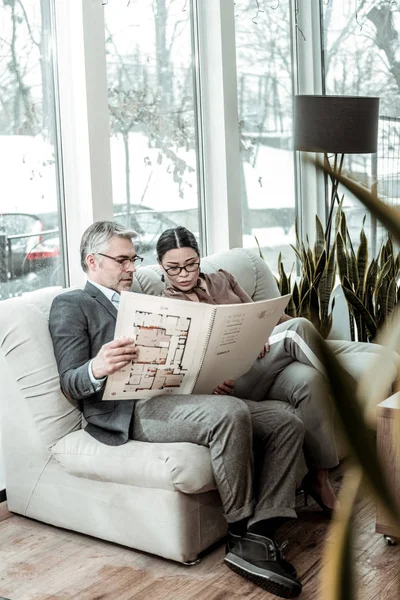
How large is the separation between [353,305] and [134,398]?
1.72 meters

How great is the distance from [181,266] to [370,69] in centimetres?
256

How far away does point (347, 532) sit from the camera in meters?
0.40

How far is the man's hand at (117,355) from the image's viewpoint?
2.30 metres

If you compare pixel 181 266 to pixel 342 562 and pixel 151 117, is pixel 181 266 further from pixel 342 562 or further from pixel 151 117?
pixel 342 562

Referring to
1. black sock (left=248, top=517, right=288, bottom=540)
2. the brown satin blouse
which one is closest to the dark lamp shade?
the brown satin blouse

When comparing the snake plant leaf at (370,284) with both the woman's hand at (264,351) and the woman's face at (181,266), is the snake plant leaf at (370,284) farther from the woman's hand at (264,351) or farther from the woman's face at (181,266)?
the woman's face at (181,266)

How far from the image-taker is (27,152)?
10.2 feet

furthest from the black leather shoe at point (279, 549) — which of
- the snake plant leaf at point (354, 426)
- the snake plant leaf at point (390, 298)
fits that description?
the snake plant leaf at point (354, 426)

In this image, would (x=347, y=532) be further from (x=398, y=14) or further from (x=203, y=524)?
(x=398, y=14)

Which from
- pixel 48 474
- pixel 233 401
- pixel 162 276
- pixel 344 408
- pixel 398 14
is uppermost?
pixel 398 14

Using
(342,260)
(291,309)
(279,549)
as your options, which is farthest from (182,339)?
(342,260)

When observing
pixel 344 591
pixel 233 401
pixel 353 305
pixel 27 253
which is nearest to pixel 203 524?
pixel 233 401

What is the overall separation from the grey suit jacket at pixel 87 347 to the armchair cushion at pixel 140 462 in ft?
0.16

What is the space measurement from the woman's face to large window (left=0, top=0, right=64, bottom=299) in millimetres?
612
